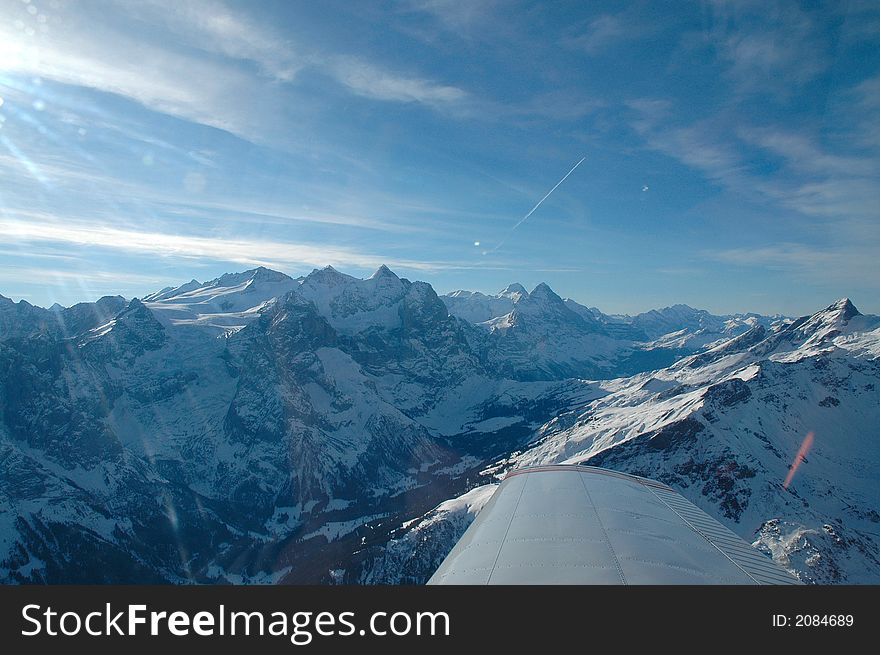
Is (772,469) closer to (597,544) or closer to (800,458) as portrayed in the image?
(800,458)

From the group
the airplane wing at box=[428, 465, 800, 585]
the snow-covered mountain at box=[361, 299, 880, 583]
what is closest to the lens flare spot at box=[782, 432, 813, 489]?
the snow-covered mountain at box=[361, 299, 880, 583]

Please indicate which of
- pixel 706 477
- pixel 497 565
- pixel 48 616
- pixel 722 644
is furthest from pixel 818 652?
pixel 706 477

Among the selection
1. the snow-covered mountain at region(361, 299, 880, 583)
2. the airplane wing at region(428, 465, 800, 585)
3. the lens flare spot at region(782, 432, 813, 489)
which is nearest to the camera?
the airplane wing at region(428, 465, 800, 585)

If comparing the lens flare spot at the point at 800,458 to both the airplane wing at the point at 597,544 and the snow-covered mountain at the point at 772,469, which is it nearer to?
the snow-covered mountain at the point at 772,469

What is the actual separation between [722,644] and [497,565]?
627 cm

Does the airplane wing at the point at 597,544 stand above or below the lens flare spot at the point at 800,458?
above

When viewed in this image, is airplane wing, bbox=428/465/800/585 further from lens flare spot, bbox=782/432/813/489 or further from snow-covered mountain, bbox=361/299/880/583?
lens flare spot, bbox=782/432/813/489

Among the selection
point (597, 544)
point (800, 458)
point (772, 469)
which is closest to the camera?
point (597, 544)

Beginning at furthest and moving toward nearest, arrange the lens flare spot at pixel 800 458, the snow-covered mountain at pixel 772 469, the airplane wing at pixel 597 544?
1. the lens flare spot at pixel 800 458
2. the snow-covered mountain at pixel 772 469
3. the airplane wing at pixel 597 544

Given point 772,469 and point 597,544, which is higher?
point 597,544

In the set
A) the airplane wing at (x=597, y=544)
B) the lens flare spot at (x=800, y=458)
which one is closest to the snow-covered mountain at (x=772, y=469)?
the lens flare spot at (x=800, y=458)

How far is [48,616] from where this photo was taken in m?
9.62

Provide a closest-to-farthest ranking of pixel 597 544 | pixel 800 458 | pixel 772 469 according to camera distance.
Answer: pixel 597 544
pixel 772 469
pixel 800 458

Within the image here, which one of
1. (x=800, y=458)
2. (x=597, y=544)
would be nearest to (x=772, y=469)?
(x=800, y=458)
